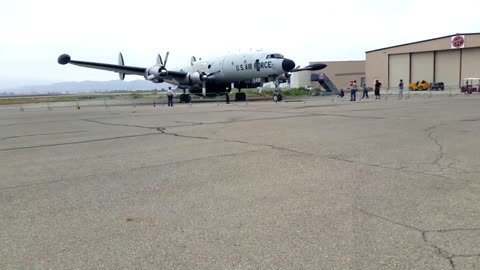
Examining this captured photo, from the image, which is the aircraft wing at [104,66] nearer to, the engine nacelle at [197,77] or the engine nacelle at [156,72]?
the engine nacelle at [156,72]

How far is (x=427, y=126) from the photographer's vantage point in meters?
12.0

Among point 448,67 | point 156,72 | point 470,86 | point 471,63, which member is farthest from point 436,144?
point 448,67

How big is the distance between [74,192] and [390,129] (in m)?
8.89

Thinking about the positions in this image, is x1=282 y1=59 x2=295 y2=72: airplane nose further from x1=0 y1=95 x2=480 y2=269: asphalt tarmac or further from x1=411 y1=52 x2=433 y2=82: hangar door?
x1=411 y1=52 x2=433 y2=82: hangar door

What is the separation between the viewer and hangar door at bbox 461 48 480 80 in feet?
184

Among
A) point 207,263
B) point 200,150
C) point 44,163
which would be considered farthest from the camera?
point 200,150

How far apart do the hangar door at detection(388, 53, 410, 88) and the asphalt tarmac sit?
196ft

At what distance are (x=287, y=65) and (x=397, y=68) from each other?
139 ft

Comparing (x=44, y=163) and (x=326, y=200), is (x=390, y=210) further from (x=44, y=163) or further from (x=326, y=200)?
(x=44, y=163)

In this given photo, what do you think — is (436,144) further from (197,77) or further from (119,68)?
(119,68)

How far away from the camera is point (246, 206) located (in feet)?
15.5

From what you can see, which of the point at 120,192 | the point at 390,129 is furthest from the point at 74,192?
the point at 390,129

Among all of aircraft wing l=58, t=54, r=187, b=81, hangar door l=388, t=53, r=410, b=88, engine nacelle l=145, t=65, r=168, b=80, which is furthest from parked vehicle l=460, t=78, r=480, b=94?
engine nacelle l=145, t=65, r=168, b=80

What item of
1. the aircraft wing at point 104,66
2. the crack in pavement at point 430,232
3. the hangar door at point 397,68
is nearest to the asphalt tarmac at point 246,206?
the crack in pavement at point 430,232
